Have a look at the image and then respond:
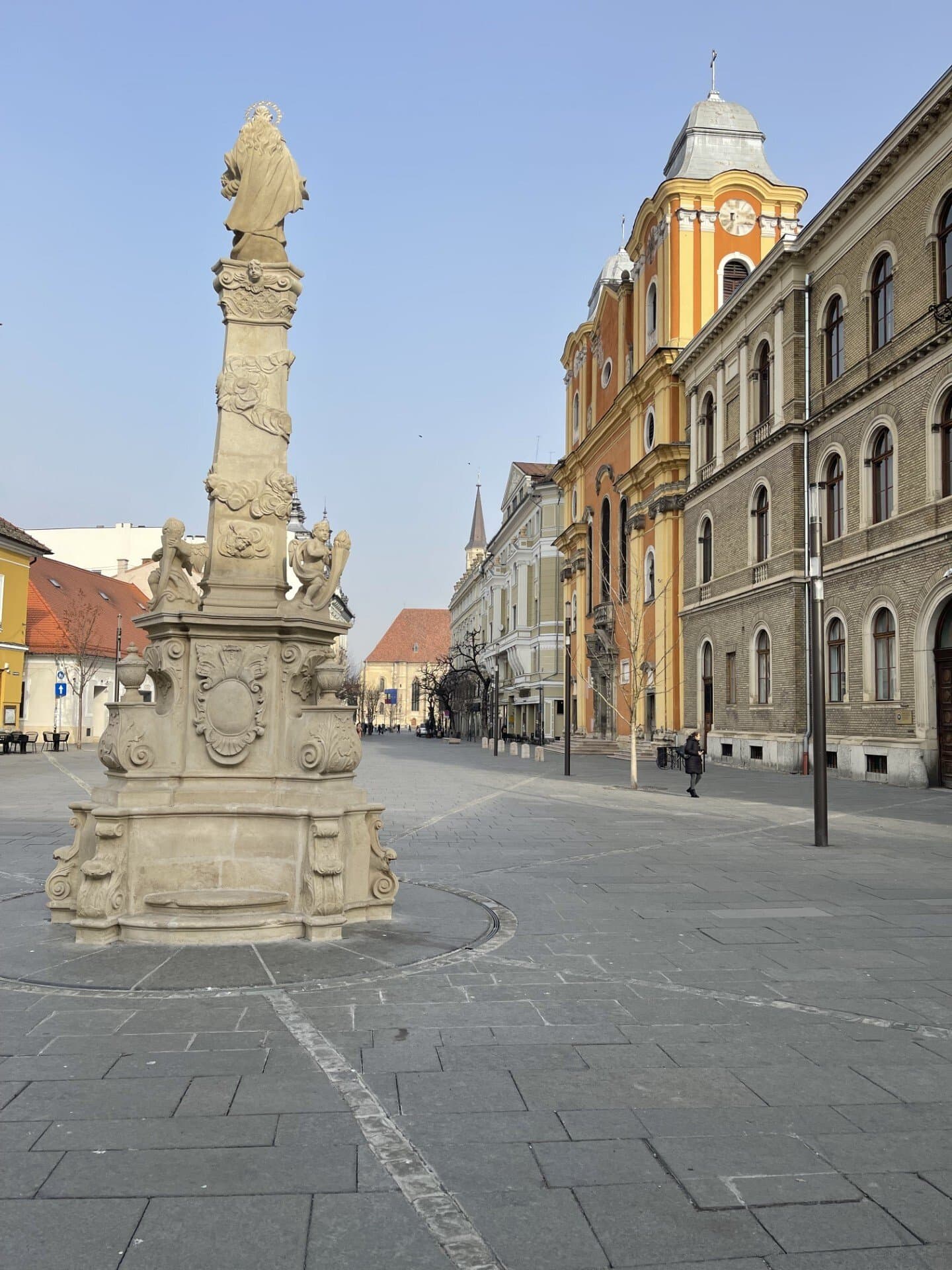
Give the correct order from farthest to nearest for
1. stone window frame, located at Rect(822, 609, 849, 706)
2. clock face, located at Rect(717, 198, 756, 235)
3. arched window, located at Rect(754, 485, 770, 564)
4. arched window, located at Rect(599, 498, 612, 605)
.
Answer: arched window, located at Rect(599, 498, 612, 605), clock face, located at Rect(717, 198, 756, 235), arched window, located at Rect(754, 485, 770, 564), stone window frame, located at Rect(822, 609, 849, 706)

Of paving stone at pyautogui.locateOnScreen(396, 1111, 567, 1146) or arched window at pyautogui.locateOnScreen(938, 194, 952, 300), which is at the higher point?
arched window at pyautogui.locateOnScreen(938, 194, 952, 300)

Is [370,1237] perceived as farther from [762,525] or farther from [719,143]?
[719,143]

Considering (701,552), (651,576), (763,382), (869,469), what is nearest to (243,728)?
(869,469)

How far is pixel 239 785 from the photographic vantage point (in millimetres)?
7867

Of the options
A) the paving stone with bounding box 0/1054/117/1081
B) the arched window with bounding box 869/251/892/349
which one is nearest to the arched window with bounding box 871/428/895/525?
the arched window with bounding box 869/251/892/349

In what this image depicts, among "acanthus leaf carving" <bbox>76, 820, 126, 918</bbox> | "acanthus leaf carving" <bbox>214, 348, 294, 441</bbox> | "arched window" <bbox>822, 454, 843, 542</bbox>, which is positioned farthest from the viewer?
"arched window" <bbox>822, 454, 843, 542</bbox>

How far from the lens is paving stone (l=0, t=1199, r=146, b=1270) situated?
308 cm

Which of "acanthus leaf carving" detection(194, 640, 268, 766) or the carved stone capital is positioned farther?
the carved stone capital

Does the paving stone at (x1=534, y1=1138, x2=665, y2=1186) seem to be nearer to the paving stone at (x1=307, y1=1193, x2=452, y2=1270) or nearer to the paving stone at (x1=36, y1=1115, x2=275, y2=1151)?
the paving stone at (x1=307, y1=1193, x2=452, y2=1270)

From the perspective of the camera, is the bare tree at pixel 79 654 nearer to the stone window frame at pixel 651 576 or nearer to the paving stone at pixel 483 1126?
the stone window frame at pixel 651 576

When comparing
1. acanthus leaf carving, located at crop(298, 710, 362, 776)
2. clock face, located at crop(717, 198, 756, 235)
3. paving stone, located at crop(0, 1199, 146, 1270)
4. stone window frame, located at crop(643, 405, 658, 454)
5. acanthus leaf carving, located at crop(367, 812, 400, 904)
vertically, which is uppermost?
clock face, located at crop(717, 198, 756, 235)

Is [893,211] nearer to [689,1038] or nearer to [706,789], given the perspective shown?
[706,789]

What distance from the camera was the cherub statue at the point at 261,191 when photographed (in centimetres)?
888

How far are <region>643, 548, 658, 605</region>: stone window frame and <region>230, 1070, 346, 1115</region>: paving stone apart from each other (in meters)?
40.5
